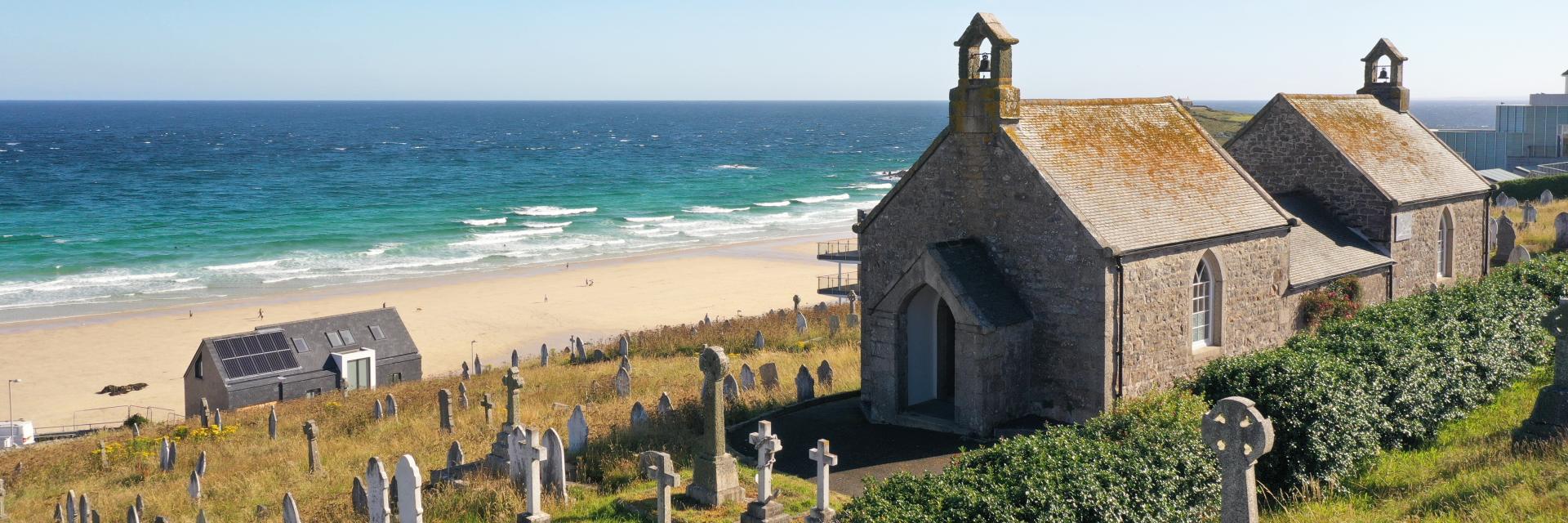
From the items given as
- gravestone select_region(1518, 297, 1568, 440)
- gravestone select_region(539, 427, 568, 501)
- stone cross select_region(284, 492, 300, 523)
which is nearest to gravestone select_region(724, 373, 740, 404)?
gravestone select_region(539, 427, 568, 501)

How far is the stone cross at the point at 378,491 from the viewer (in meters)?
12.7

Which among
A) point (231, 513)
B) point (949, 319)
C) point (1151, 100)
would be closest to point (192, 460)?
point (231, 513)

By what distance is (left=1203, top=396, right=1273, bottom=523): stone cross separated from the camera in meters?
9.12

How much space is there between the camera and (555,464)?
1511cm

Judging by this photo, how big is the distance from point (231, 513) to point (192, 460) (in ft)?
18.9

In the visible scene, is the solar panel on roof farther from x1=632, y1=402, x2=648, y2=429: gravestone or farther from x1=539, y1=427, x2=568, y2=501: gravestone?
x1=539, y1=427, x2=568, y2=501: gravestone

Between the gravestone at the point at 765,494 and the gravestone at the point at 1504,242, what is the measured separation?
89.9ft

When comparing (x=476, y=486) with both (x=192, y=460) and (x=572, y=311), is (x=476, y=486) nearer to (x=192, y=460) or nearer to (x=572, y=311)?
(x=192, y=460)

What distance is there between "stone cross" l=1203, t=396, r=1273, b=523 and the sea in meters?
49.9

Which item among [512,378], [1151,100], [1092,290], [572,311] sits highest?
[1151,100]

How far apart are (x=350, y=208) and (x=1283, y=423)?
260ft

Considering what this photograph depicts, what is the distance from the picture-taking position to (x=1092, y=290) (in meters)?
17.8

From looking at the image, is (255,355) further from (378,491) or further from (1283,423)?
(1283,423)

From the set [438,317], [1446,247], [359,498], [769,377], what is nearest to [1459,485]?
[359,498]
